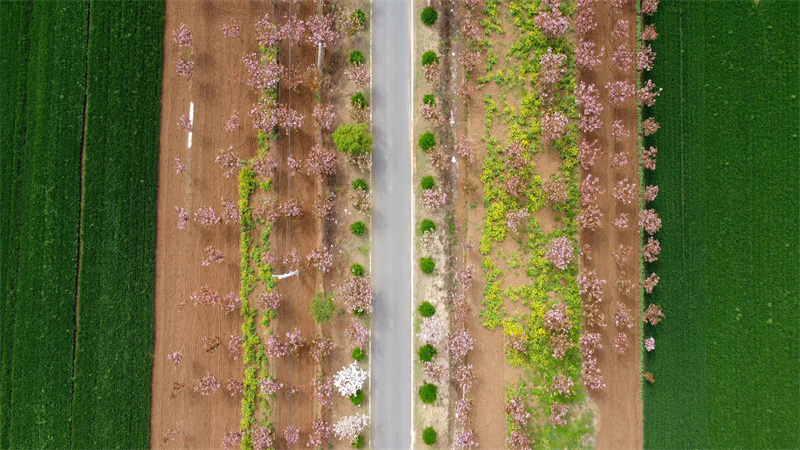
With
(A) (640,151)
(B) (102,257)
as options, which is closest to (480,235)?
(A) (640,151)

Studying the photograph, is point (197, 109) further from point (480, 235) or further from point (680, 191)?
point (680, 191)

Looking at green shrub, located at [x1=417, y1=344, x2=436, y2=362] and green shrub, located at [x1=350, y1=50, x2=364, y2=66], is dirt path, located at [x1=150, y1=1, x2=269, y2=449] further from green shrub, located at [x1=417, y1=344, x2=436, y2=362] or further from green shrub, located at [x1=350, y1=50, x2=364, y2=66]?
green shrub, located at [x1=417, y1=344, x2=436, y2=362]

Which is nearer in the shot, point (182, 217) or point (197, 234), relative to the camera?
point (182, 217)

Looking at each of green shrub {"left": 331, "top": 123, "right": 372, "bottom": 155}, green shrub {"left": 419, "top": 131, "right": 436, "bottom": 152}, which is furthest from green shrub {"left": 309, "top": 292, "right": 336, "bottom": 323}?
green shrub {"left": 419, "top": 131, "right": 436, "bottom": 152}

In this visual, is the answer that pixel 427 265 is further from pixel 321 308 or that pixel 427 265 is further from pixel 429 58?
pixel 429 58

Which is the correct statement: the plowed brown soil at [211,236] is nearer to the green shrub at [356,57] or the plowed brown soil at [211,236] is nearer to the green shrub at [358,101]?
the green shrub at [356,57]

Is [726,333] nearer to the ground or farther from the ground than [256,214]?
nearer to the ground

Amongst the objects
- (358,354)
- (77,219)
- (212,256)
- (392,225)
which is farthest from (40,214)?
(392,225)

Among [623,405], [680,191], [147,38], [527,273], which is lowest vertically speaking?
[623,405]
